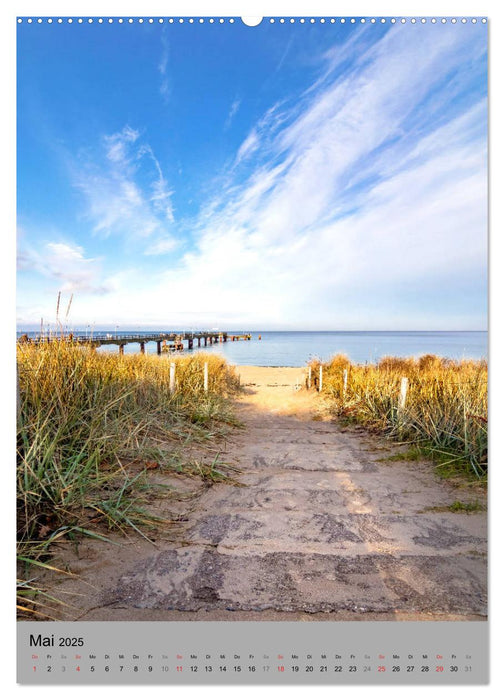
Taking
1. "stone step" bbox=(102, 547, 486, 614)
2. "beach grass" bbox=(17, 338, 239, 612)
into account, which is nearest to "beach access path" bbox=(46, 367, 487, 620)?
"stone step" bbox=(102, 547, 486, 614)

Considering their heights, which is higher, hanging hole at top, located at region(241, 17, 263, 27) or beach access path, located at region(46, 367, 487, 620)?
hanging hole at top, located at region(241, 17, 263, 27)

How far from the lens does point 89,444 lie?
284 cm

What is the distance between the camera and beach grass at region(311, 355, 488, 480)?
151 inches

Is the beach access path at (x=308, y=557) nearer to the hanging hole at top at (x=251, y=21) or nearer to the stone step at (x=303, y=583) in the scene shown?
the stone step at (x=303, y=583)

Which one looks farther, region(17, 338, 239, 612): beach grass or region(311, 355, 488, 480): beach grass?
region(311, 355, 488, 480): beach grass

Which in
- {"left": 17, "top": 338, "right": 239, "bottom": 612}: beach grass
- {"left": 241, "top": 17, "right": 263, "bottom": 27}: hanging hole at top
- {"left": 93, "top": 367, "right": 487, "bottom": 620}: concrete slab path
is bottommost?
{"left": 93, "top": 367, "right": 487, "bottom": 620}: concrete slab path

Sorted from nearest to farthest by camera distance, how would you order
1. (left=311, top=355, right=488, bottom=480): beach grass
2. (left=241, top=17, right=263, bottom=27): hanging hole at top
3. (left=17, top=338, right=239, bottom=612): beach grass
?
(left=241, top=17, right=263, bottom=27): hanging hole at top < (left=17, top=338, right=239, bottom=612): beach grass < (left=311, top=355, right=488, bottom=480): beach grass

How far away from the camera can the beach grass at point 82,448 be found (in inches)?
81.8

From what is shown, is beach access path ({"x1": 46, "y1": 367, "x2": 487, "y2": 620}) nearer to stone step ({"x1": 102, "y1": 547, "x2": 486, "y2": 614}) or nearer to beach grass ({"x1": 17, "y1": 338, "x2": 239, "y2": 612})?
stone step ({"x1": 102, "y1": 547, "x2": 486, "y2": 614})

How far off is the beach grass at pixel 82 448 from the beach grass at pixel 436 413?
95.6 inches

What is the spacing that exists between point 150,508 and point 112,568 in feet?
2.71

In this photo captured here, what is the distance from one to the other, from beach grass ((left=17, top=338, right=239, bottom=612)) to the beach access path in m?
0.27

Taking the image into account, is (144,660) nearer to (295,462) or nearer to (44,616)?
(44,616)
